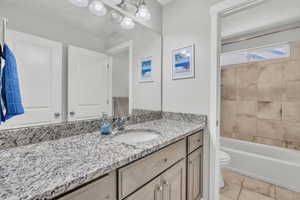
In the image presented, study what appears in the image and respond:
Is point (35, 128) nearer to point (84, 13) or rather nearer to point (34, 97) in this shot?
point (34, 97)

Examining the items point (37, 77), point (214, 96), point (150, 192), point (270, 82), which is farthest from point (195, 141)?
point (270, 82)

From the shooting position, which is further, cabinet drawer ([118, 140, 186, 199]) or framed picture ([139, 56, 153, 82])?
framed picture ([139, 56, 153, 82])

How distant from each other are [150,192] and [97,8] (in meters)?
1.46

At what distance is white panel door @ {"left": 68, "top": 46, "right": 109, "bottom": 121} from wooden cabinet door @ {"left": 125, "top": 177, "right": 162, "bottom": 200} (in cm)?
69

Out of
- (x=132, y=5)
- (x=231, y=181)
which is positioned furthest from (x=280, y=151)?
(x=132, y=5)

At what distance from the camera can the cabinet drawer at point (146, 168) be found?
2.23ft

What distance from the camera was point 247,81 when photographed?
266cm

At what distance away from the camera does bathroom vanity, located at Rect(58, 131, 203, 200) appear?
592 millimetres

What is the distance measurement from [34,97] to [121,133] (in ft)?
2.15

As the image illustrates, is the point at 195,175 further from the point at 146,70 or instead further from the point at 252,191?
the point at 146,70

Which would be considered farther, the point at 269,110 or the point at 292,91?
the point at 269,110

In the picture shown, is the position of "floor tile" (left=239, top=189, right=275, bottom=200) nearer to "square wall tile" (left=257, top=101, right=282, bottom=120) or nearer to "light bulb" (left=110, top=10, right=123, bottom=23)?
"square wall tile" (left=257, top=101, right=282, bottom=120)

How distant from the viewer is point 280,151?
2.18 meters

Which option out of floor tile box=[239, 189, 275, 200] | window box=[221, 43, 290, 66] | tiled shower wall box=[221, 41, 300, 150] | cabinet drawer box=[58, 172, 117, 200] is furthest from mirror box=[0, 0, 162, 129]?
tiled shower wall box=[221, 41, 300, 150]
